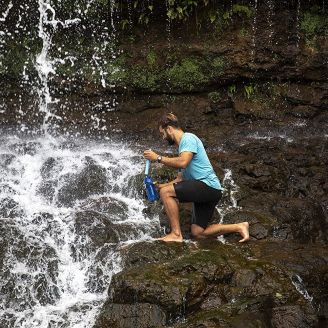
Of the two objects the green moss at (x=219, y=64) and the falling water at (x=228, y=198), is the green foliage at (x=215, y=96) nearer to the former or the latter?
the green moss at (x=219, y=64)

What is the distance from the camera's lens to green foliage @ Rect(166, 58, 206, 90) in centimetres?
1480

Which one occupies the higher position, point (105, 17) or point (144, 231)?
point (105, 17)

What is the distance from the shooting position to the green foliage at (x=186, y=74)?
14797mm

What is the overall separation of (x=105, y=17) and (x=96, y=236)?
793 centimetres

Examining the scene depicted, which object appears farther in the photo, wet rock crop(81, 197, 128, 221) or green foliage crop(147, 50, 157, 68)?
green foliage crop(147, 50, 157, 68)

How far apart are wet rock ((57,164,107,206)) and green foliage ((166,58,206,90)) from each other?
426 centimetres

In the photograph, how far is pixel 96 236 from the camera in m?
9.09

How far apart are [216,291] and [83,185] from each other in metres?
4.45

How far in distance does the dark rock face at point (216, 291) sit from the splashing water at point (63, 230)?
737mm

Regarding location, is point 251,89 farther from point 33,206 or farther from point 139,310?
point 139,310

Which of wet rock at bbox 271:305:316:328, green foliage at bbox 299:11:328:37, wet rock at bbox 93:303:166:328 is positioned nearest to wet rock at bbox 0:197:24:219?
wet rock at bbox 93:303:166:328

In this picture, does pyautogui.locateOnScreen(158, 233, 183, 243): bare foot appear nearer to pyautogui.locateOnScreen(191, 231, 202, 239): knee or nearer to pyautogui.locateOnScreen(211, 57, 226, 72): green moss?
pyautogui.locateOnScreen(191, 231, 202, 239): knee

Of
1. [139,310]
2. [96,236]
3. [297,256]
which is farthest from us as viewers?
[96,236]

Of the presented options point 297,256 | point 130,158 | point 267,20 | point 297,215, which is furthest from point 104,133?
point 297,256
